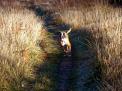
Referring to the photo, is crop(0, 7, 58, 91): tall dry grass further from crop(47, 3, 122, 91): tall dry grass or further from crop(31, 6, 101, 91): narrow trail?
crop(47, 3, 122, 91): tall dry grass

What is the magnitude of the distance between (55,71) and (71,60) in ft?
3.07

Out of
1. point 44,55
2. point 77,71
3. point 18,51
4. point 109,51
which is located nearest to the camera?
point 109,51

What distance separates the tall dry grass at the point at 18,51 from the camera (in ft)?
23.0

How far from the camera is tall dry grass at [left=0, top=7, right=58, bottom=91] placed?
701 cm

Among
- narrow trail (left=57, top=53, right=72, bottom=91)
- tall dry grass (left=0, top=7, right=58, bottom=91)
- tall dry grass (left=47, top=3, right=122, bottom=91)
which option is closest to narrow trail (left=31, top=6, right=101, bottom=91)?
narrow trail (left=57, top=53, right=72, bottom=91)

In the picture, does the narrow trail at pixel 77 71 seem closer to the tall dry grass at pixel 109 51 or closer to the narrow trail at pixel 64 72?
the narrow trail at pixel 64 72

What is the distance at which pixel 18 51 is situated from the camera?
793cm

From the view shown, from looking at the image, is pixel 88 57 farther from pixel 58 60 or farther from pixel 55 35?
pixel 55 35

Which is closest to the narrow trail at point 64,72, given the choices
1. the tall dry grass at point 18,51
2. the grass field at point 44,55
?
the grass field at point 44,55

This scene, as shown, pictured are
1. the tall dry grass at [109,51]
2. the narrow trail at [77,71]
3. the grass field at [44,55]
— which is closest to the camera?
the tall dry grass at [109,51]

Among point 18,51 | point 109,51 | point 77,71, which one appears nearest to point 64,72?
point 77,71

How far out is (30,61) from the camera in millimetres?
8375

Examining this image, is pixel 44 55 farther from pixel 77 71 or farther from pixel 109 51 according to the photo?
pixel 109 51

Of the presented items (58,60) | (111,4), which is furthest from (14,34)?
(111,4)
